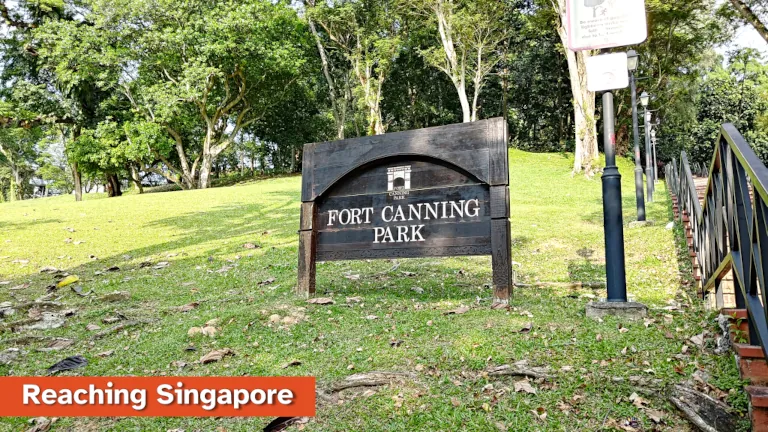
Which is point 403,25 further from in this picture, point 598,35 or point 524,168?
point 598,35

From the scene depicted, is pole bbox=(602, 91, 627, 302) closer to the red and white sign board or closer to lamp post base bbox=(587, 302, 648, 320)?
lamp post base bbox=(587, 302, 648, 320)

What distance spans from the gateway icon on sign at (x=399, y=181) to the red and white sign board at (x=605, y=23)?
2061 millimetres

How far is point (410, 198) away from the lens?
546cm

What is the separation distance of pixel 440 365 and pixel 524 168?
24.7 m

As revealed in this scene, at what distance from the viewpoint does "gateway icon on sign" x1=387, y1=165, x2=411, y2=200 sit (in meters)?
5.50

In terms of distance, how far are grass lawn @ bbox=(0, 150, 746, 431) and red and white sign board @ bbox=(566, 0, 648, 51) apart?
250 cm

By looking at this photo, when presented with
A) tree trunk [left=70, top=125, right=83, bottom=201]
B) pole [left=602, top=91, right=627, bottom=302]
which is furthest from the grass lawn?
tree trunk [left=70, top=125, right=83, bottom=201]

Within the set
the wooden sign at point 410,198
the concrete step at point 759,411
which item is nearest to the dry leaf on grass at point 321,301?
the wooden sign at point 410,198

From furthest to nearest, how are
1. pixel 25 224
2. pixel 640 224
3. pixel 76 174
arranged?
1. pixel 76 174
2. pixel 25 224
3. pixel 640 224

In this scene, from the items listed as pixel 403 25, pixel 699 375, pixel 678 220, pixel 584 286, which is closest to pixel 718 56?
pixel 403 25

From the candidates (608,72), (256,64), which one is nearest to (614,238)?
(608,72)

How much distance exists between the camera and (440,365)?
356 cm

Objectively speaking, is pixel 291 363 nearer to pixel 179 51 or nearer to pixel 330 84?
pixel 179 51

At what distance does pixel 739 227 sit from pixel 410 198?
3.10 meters
